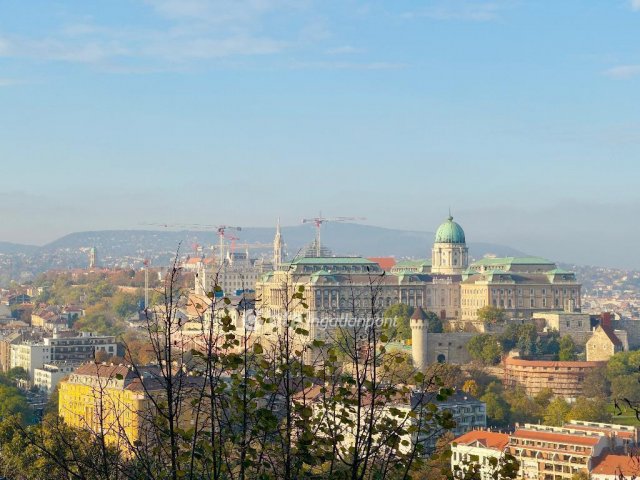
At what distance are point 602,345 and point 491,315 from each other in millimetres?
11757

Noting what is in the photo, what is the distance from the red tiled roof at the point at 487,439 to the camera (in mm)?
63312

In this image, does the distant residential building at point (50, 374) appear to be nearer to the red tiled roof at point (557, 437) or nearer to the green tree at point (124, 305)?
the red tiled roof at point (557, 437)

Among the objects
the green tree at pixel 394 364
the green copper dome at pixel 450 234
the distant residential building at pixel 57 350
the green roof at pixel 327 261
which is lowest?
the distant residential building at pixel 57 350

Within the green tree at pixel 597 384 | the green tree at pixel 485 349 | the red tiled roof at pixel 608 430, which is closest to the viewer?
the red tiled roof at pixel 608 430

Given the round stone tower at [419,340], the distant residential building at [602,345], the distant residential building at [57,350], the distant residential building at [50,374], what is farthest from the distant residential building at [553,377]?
the distant residential building at [57,350]

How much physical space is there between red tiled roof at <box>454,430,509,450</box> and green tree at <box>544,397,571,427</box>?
1154 cm

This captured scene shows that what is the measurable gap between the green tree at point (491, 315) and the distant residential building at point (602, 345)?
30.4 ft

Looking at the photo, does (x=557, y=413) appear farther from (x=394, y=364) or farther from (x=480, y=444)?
(x=394, y=364)

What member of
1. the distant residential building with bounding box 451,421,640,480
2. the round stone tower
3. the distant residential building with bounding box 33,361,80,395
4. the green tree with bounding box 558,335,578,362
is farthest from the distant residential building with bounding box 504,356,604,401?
the distant residential building with bounding box 33,361,80,395

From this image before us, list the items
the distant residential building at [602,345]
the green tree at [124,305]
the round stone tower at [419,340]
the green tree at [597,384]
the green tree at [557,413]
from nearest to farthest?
the green tree at [557,413] < the green tree at [597,384] < the round stone tower at [419,340] < the distant residential building at [602,345] < the green tree at [124,305]

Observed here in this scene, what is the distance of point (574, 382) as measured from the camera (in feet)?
305

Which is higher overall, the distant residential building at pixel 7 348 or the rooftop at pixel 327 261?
the rooftop at pixel 327 261

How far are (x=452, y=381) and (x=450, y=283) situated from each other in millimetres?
41761

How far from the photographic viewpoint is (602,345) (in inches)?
4085
